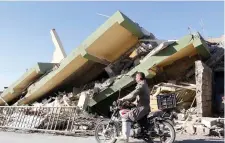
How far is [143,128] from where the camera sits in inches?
293

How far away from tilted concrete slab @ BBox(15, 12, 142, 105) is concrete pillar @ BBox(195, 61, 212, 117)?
2701 mm

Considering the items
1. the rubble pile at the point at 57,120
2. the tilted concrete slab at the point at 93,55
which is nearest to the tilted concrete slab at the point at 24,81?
the tilted concrete slab at the point at 93,55

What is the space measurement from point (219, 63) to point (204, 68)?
7.21ft

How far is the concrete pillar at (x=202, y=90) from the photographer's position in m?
10.5

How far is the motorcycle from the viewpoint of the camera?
7.28 m

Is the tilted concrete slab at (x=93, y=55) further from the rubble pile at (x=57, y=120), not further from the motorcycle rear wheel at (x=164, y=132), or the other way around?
the motorcycle rear wheel at (x=164, y=132)

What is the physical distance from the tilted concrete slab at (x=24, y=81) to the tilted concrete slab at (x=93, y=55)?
464mm

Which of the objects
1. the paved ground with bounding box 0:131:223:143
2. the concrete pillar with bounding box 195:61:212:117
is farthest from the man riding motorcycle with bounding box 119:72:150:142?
the concrete pillar with bounding box 195:61:212:117

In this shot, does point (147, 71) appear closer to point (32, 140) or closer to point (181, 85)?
point (181, 85)

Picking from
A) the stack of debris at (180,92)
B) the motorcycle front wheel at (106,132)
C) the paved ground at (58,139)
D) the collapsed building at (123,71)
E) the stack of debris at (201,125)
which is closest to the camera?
the motorcycle front wheel at (106,132)

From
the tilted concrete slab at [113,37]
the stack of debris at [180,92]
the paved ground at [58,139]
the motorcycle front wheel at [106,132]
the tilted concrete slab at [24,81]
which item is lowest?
the paved ground at [58,139]

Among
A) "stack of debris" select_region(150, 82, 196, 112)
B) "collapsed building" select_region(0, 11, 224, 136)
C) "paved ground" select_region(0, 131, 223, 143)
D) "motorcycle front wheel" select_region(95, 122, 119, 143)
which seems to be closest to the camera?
"motorcycle front wheel" select_region(95, 122, 119, 143)

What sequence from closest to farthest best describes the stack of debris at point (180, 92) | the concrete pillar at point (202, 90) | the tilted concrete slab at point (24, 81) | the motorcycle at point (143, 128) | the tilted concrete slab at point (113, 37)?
the motorcycle at point (143, 128)
the concrete pillar at point (202, 90)
the tilted concrete slab at point (113, 37)
the stack of debris at point (180, 92)
the tilted concrete slab at point (24, 81)

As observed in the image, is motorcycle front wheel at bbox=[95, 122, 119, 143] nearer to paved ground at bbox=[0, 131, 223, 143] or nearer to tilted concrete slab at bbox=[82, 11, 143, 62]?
paved ground at bbox=[0, 131, 223, 143]
